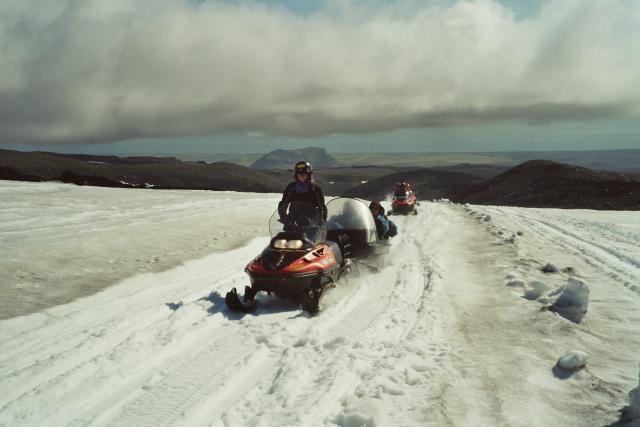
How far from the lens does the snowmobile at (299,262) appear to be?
730 cm

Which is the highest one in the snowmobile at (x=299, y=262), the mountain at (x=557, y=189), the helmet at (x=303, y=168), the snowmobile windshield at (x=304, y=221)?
the helmet at (x=303, y=168)

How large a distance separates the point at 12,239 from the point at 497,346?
14.3 metres

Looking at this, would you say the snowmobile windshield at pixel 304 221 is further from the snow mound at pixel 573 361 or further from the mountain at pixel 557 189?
the mountain at pixel 557 189

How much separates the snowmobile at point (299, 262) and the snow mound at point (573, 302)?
384cm

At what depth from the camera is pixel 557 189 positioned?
5394 cm

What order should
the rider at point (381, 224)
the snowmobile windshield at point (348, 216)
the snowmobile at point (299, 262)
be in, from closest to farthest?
the snowmobile at point (299, 262) < the snowmobile windshield at point (348, 216) < the rider at point (381, 224)

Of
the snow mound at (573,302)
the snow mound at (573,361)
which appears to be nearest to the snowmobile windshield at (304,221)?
the snow mound at (573,302)

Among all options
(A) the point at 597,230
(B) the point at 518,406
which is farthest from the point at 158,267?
(A) the point at 597,230

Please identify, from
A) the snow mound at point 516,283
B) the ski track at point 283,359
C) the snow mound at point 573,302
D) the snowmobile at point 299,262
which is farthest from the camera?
the snow mound at point 516,283

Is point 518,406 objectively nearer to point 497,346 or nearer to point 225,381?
point 497,346

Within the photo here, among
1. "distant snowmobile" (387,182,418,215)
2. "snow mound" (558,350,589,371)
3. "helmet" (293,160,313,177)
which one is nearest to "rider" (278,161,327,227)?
"helmet" (293,160,313,177)

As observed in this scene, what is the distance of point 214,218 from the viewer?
20.7 meters

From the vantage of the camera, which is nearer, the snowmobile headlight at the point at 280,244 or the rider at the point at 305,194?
the snowmobile headlight at the point at 280,244

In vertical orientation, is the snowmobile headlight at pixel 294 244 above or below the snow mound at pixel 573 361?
above
